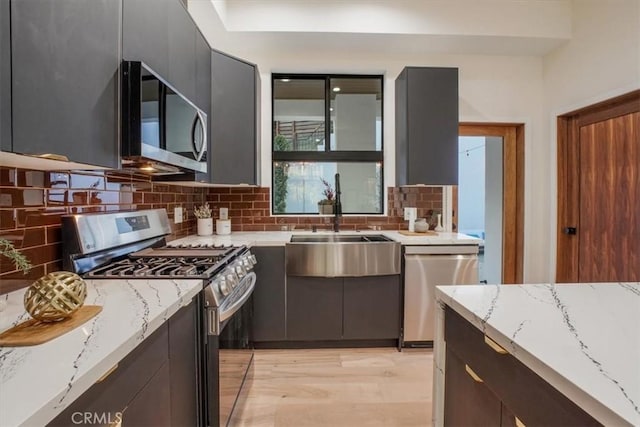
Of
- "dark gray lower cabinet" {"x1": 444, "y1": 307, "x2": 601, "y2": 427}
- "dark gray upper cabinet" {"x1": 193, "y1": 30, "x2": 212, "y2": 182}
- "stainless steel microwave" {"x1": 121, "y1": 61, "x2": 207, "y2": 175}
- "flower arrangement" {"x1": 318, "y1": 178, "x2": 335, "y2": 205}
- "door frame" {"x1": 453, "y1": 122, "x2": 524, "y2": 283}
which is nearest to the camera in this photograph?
"dark gray lower cabinet" {"x1": 444, "y1": 307, "x2": 601, "y2": 427}

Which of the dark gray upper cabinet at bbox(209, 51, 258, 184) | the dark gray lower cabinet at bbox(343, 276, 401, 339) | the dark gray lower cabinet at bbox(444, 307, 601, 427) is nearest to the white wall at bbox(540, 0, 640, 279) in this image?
the dark gray lower cabinet at bbox(343, 276, 401, 339)

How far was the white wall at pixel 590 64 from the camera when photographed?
2.36m

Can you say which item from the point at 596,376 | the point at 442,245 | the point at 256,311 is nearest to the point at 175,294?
the point at 596,376

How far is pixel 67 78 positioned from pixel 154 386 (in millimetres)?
975

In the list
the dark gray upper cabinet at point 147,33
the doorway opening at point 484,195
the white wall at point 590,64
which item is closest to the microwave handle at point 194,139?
the dark gray upper cabinet at point 147,33

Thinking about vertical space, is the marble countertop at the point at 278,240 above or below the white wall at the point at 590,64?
below

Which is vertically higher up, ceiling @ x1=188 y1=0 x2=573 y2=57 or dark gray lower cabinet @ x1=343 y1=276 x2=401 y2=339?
ceiling @ x1=188 y1=0 x2=573 y2=57

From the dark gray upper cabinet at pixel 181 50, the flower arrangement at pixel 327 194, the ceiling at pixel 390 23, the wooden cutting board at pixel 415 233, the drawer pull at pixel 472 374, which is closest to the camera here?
the drawer pull at pixel 472 374

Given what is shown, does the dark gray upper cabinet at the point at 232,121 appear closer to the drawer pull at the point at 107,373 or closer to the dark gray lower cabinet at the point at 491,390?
the drawer pull at the point at 107,373

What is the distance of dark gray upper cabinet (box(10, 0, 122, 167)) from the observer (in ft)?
2.75

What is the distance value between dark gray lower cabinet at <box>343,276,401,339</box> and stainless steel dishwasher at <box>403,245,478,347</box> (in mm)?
95

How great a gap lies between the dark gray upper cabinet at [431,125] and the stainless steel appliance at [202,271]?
1.77 metres

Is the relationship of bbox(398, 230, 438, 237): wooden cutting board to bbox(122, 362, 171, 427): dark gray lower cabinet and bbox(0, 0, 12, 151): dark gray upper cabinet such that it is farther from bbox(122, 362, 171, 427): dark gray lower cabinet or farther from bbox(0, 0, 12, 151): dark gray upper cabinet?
bbox(0, 0, 12, 151): dark gray upper cabinet

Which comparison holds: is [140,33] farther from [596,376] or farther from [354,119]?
[354,119]
